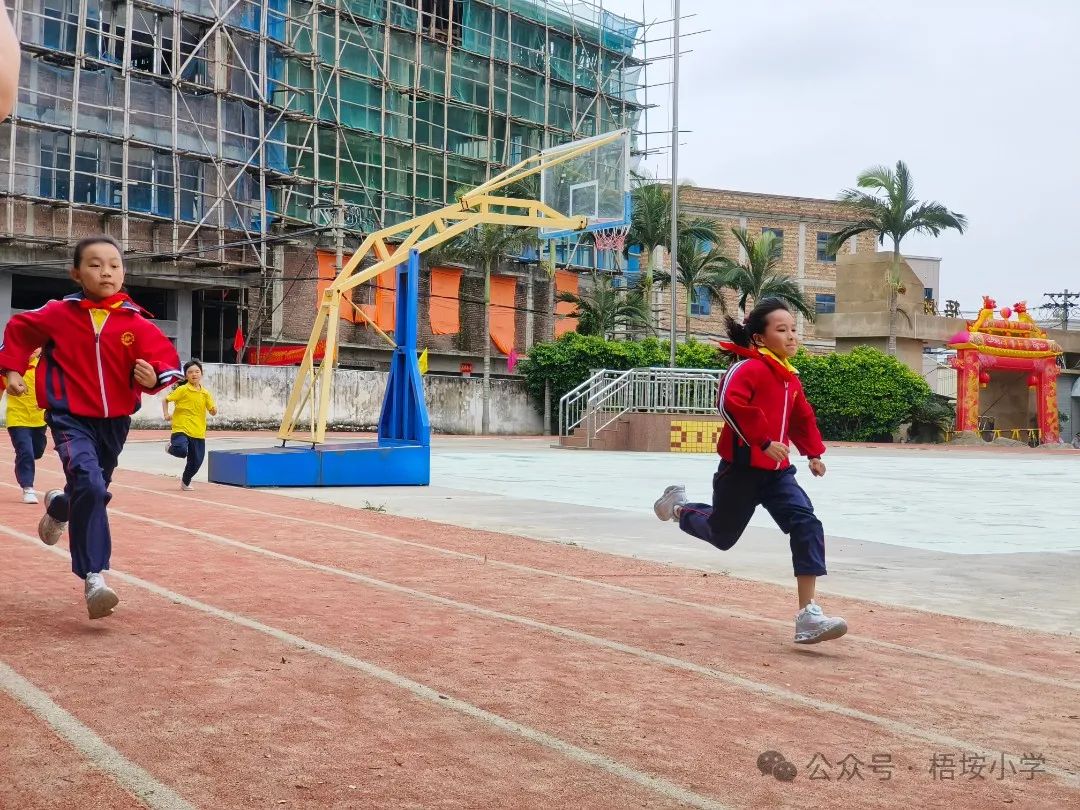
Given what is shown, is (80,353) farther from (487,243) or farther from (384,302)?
(384,302)

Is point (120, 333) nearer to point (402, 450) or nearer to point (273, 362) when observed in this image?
point (402, 450)

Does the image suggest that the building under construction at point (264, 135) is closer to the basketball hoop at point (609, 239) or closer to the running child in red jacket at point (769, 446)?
the basketball hoop at point (609, 239)

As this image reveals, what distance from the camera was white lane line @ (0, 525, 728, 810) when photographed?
10.8 feet

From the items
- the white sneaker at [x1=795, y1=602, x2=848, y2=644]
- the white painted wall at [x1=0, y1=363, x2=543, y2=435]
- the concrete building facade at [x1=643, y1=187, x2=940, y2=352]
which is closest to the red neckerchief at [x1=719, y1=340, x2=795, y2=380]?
the white sneaker at [x1=795, y1=602, x2=848, y2=644]

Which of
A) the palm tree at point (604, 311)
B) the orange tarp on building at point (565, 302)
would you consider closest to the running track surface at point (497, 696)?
the palm tree at point (604, 311)

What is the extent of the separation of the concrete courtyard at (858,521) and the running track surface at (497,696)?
34.8 inches

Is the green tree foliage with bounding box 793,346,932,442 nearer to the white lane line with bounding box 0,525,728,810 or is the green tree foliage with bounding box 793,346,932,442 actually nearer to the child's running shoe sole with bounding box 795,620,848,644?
the child's running shoe sole with bounding box 795,620,848,644

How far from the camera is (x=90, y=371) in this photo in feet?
17.8

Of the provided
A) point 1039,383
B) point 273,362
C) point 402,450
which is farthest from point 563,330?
point 402,450

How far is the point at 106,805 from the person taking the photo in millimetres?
3014

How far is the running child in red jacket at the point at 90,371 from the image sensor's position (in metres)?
5.26

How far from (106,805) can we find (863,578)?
5800 millimetres

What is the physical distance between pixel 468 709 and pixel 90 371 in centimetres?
247

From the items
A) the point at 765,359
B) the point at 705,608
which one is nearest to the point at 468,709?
the point at 765,359
